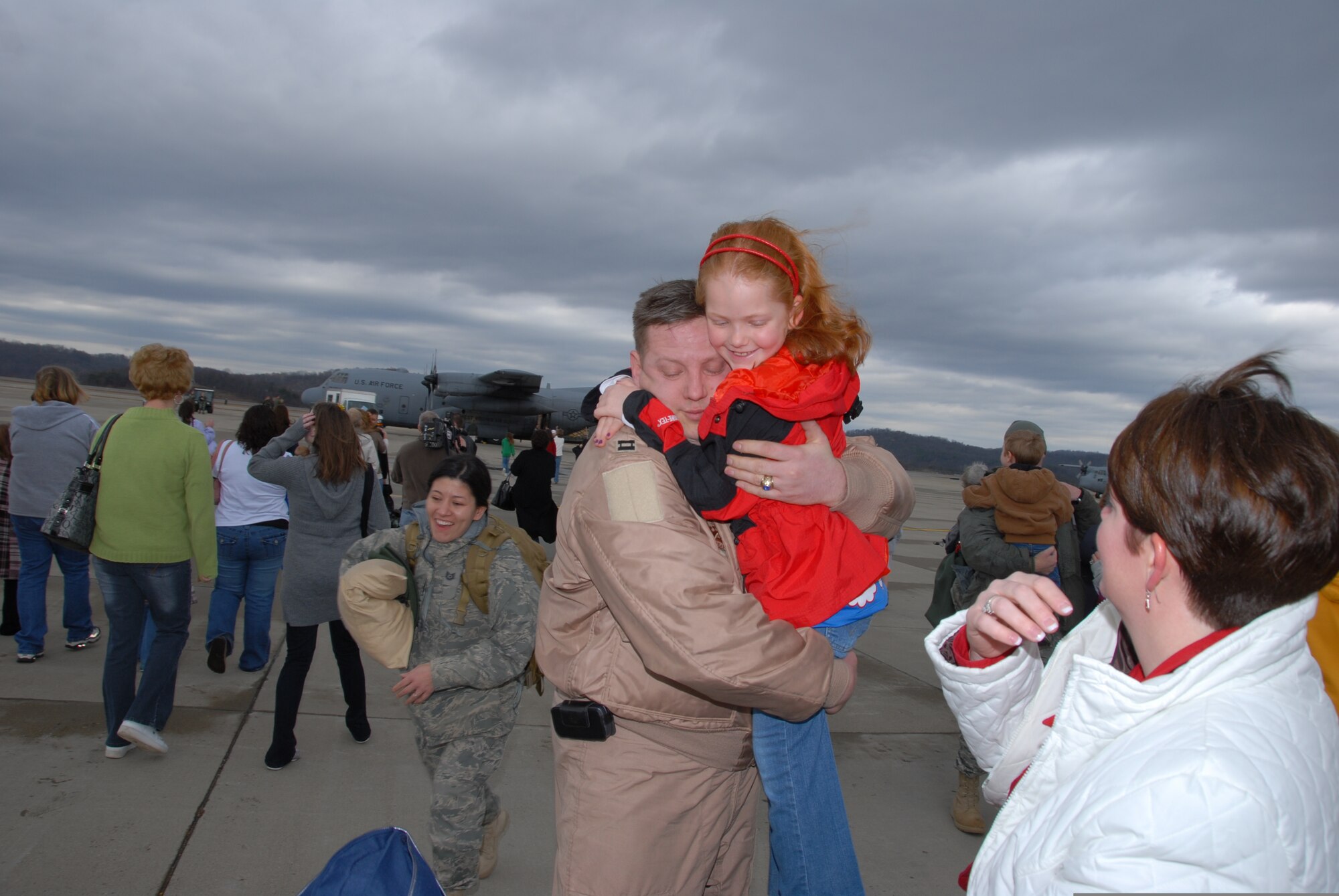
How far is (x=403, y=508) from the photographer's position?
674 centimetres

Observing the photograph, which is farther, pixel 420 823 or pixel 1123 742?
pixel 420 823

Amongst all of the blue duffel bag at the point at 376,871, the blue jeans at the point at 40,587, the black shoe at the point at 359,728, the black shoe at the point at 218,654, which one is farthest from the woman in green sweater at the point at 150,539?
the blue duffel bag at the point at 376,871

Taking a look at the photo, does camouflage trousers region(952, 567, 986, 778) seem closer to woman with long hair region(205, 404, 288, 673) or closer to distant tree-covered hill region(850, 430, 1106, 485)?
woman with long hair region(205, 404, 288, 673)

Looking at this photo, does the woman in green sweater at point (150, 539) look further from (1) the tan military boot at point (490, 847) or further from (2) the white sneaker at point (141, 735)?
(1) the tan military boot at point (490, 847)

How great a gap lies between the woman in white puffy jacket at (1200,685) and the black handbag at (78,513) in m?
4.42

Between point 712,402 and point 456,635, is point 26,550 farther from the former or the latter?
point 712,402

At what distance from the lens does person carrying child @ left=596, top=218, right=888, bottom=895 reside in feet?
5.83

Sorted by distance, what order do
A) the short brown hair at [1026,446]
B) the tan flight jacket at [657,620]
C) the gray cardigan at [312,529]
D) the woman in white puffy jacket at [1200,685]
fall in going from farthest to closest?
the short brown hair at [1026,446]
the gray cardigan at [312,529]
the tan flight jacket at [657,620]
the woman in white puffy jacket at [1200,685]

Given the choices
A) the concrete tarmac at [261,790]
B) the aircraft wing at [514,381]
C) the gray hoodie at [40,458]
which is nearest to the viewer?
the concrete tarmac at [261,790]

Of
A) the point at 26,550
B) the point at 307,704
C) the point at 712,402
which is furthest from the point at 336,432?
the point at 712,402

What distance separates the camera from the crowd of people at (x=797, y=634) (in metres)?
0.96

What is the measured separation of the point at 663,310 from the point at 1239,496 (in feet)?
4.72

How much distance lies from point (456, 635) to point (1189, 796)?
2.74 metres

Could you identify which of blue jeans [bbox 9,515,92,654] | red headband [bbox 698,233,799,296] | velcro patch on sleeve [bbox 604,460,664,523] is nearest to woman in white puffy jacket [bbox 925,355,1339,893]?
velcro patch on sleeve [bbox 604,460,664,523]
